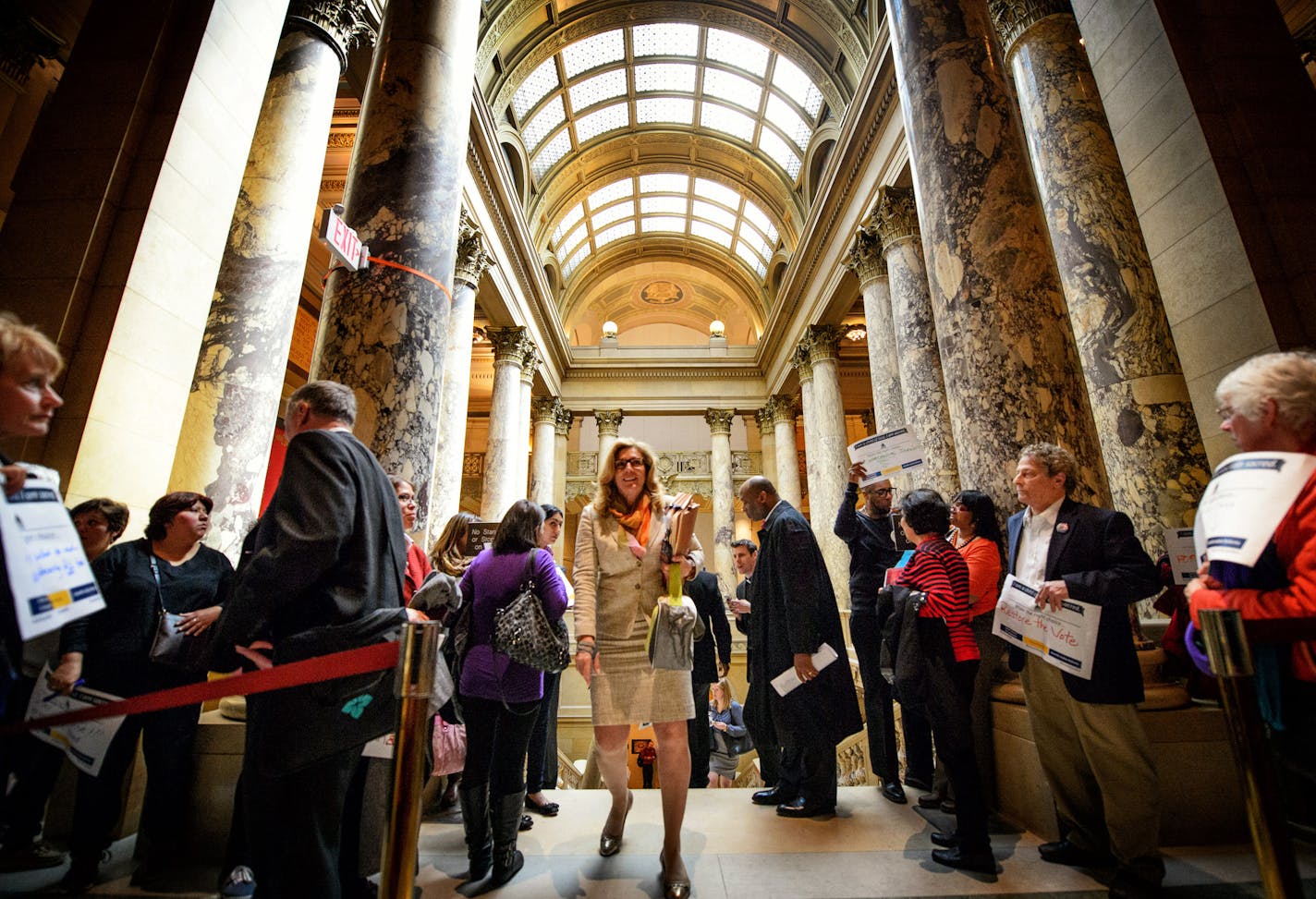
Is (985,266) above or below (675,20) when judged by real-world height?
below

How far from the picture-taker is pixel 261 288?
402 cm

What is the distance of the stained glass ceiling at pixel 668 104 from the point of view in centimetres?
1351

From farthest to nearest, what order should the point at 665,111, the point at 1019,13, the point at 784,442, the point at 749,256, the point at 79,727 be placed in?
the point at 749,256, the point at 784,442, the point at 665,111, the point at 1019,13, the point at 79,727

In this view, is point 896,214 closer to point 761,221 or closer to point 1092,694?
point 1092,694

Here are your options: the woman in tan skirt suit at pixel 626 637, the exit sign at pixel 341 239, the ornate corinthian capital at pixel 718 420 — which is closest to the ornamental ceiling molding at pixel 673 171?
the ornate corinthian capital at pixel 718 420

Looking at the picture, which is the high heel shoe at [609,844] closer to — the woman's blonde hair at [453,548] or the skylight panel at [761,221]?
the woman's blonde hair at [453,548]

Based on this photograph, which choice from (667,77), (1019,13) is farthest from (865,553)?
(667,77)

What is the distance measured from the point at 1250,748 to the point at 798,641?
164 centimetres

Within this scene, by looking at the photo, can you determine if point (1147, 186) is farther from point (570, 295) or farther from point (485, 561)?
point (570, 295)

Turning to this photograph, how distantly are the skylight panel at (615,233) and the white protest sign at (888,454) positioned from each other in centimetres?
1824

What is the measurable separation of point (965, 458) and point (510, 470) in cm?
1041

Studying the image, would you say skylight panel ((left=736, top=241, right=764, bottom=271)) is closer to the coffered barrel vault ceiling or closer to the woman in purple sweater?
the coffered barrel vault ceiling

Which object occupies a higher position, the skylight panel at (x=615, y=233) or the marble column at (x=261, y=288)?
the skylight panel at (x=615, y=233)

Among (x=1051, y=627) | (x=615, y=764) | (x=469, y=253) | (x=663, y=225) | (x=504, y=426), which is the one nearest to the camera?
(x=1051, y=627)
